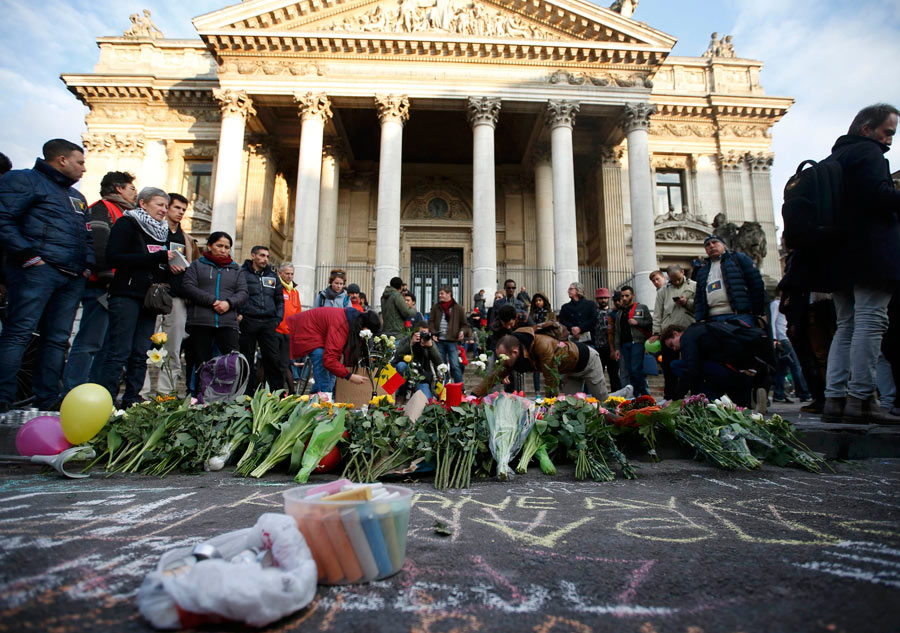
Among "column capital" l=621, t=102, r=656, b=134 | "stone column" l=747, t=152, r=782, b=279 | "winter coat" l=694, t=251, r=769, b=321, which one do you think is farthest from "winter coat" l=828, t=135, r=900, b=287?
"stone column" l=747, t=152, r=782, b=279

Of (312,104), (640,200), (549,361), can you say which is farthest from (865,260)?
(312,104)

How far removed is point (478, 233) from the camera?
15695 millimetres

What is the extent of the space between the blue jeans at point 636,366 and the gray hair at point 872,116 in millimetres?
4004

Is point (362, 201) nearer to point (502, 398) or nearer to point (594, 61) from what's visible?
point (594, 61)

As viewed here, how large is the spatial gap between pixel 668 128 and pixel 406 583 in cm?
2291

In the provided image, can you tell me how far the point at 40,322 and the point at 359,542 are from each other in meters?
4.55

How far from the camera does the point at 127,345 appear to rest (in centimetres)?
439

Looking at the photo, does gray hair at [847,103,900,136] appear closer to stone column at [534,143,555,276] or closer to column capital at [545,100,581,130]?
column capital at [545,100,581,130]

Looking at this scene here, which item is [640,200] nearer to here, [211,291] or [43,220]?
[211,291]

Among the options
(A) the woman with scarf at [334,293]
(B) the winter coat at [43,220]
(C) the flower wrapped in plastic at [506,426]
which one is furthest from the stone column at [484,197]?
(C) the flower wrapped in plastic at [506,426]

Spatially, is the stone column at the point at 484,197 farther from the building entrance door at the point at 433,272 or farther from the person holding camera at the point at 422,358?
the person holding camera at the point at 422,358

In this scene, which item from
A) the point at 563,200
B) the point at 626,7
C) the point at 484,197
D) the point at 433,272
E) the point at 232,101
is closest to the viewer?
the point at 484,197

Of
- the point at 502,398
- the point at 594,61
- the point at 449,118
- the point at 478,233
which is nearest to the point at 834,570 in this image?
the point at 502,398

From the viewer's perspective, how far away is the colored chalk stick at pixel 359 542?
130 centimetres
